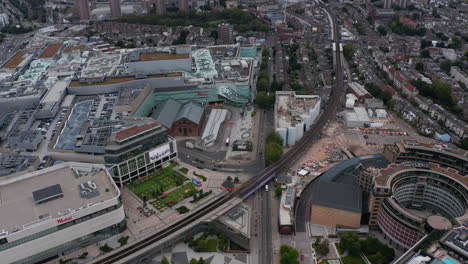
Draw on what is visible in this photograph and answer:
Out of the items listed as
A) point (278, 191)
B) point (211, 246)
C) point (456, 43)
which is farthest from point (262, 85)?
point (456, 43)

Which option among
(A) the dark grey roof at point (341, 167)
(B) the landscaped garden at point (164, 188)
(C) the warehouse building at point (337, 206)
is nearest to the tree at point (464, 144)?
(A) the dark grey roof at point (341, 167)

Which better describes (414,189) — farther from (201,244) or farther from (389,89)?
(389,89)

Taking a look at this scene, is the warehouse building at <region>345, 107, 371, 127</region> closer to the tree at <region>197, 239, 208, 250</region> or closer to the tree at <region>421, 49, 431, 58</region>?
the tree at <region>197, 239, 208, 250</region>

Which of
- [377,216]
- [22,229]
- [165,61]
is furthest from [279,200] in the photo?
[165,61]

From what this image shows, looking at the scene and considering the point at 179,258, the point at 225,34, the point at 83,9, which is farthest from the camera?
the point at 83,9

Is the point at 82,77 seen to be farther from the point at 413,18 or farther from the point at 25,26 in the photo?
the point at 413,18

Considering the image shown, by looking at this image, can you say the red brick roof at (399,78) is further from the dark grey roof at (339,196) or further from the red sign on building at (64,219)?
the red sign on building at (64,219)

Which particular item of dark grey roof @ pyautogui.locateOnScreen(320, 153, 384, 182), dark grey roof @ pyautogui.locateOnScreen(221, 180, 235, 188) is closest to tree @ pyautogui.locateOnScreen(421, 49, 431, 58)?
dark grey roof @ pyautogui.locateOnScreen(320, 153, 384, 182)
